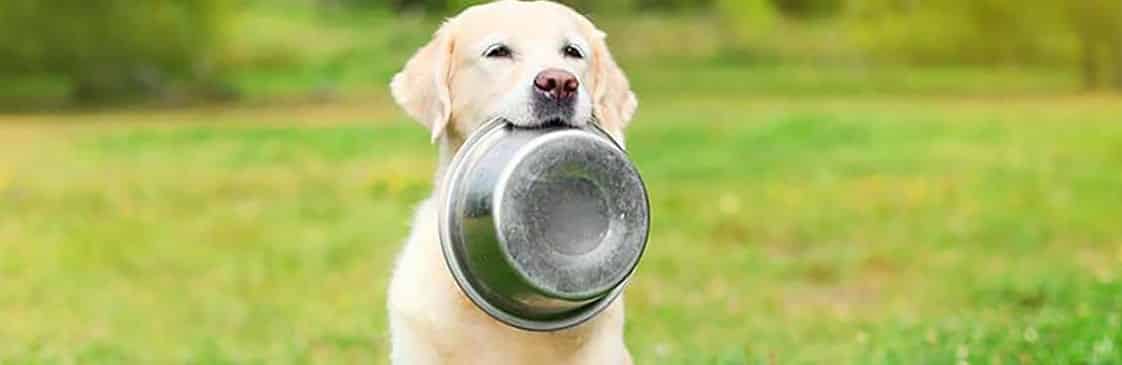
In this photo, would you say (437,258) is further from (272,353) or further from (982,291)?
(982,291)

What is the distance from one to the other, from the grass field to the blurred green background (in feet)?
0.11

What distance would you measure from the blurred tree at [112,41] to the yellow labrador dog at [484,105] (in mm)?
25187

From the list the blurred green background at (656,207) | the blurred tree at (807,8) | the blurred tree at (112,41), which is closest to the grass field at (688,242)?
the blurred green background at (656,207)

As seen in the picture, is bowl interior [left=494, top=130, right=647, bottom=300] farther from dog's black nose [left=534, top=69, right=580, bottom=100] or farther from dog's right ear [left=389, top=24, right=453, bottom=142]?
dog's right ear [left=389, top=24, right=453, bottom=142]

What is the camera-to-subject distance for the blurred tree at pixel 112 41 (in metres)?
29.0

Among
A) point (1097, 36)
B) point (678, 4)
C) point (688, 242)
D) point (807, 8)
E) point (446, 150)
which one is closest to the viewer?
point (446, 150)

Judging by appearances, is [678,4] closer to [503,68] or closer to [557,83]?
[503,68]

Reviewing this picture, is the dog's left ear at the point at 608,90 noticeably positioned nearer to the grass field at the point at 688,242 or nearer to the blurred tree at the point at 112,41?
the grass field at the point at 688,242

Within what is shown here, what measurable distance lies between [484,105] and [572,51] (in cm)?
29

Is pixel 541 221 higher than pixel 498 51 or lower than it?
lower

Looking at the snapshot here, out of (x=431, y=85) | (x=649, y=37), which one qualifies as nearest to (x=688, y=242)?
(x=431, y=85)

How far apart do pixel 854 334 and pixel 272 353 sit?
9.63 ft

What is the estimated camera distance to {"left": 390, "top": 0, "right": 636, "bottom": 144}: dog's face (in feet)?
15.0

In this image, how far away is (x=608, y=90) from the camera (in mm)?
4801
